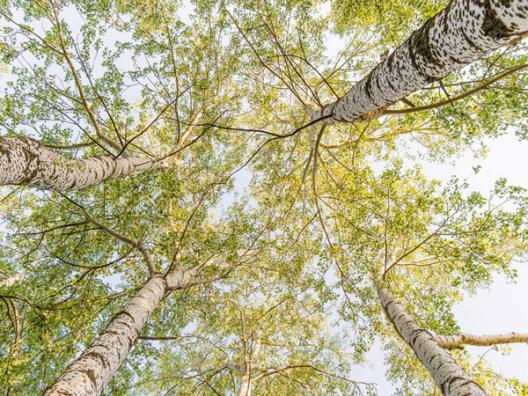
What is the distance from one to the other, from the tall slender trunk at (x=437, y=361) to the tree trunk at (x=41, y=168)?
486 centimetres

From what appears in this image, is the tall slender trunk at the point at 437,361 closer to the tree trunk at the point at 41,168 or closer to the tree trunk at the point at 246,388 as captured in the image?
the tree trunk at the point at 246,388

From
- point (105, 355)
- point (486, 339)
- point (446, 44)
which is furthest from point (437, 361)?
point (105, 355)

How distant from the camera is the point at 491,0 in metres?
1.41

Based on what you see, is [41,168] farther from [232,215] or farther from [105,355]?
[232,215]

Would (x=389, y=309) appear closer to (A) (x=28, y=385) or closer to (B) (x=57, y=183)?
(B) (x=57, y=183)

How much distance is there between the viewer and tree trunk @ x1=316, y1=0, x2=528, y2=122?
141 centimetres

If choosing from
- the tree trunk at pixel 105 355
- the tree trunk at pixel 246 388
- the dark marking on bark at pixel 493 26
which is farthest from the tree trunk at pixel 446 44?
the tree trunk at pixel 246 388

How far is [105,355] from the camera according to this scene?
8.64 feet

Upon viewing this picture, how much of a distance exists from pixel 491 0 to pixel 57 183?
13.9 feet

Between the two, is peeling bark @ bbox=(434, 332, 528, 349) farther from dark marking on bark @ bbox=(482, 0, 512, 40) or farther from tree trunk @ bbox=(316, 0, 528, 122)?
dark marking on bark @ bbox=(482, 0, 512, 40)

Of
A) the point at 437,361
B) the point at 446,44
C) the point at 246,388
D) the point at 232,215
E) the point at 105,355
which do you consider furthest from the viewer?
the point at 232,215

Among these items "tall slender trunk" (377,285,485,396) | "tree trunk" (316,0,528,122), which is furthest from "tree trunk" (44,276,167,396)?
"tree trunk" (316,0,528,122)

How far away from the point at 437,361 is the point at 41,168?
5.08 meters

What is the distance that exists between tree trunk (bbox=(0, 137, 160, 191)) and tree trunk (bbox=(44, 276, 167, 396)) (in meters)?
1.83
